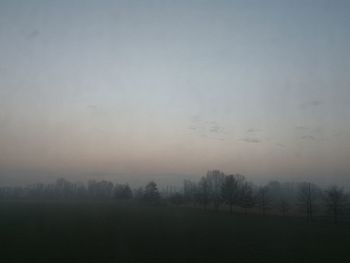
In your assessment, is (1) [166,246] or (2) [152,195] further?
(2) [152,195]

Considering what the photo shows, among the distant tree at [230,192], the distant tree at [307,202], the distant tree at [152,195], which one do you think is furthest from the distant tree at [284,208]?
the distant tree at [152,195]

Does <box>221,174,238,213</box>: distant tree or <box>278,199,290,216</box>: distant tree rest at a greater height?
<box>221,174,238,213</box>: distant tree

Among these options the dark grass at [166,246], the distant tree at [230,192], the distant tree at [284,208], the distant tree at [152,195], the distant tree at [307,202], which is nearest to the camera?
the dark grass at [166,246]

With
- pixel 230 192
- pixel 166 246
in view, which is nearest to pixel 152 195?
pixel 230 192

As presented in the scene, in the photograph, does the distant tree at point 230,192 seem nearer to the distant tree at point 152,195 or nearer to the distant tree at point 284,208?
the distant tree at point 284,208

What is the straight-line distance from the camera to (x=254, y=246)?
30.9 m

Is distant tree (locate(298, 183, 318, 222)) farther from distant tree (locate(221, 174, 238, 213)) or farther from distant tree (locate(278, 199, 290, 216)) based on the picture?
distant tree (locate(221, 174, 238, 213))

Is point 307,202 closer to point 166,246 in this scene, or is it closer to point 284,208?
point 284,208

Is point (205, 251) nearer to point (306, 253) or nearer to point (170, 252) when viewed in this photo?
point (170, 252)

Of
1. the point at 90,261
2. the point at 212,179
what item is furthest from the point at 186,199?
the point at 90,261

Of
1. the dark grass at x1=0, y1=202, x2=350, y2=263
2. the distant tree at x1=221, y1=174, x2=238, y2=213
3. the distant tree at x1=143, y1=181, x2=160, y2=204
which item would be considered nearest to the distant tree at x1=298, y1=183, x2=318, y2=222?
the distant tree at x1=221, y1=174, x2=238, y2=213

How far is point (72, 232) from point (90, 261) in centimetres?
1627

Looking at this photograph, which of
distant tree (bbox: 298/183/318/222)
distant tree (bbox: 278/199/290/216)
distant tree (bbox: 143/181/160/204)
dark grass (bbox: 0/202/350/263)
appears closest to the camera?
dark grass (bbox: 0/202/350/263)

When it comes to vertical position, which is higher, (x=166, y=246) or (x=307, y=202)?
(x=307, y=202)
